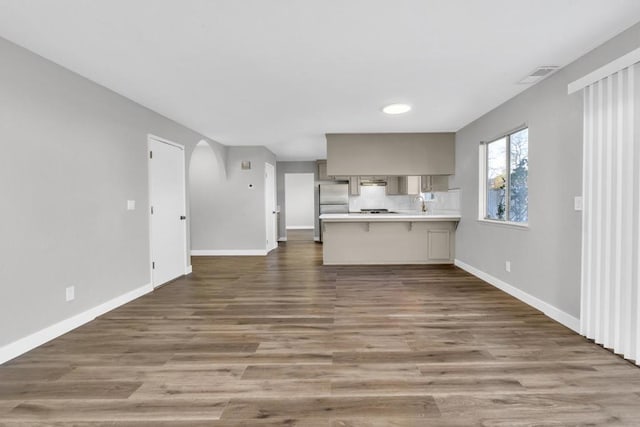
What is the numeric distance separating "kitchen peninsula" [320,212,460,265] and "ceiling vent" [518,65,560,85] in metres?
2.88

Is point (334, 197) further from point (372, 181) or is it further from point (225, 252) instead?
point (225, 252)

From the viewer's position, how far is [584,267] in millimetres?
2674

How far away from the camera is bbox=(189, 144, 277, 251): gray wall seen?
23.2ft

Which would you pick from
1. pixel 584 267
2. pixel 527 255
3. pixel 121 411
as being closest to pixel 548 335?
pixel 584 267

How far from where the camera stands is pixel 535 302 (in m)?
3.43

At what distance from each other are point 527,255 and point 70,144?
476 cm

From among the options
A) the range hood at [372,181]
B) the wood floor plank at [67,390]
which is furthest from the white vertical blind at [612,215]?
the range hood at [372,181]

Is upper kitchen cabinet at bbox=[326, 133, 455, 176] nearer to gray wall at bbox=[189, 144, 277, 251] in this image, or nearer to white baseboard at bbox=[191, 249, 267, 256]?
gray wall at bbox=[189, 144, 277, 251]

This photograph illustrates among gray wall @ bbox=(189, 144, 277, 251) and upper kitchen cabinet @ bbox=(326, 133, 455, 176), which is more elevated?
upper kitchen cabinet @ bbox=(326, 133, 455, 176)

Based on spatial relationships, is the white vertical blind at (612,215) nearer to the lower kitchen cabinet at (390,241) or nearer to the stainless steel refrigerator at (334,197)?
the lower kitchen cabinet at (390,241)

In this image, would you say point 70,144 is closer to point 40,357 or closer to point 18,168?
point 18,168

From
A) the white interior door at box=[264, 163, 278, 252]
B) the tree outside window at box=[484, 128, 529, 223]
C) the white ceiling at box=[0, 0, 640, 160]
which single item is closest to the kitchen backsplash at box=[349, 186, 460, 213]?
the white interior door at box=[264, 163, 278, 252]

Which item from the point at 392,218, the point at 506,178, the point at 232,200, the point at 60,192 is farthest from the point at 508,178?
the point at 232,200

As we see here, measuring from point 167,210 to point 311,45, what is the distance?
3.34m
